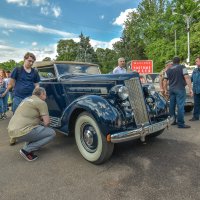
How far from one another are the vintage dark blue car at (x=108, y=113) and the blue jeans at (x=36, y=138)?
14.5 inches

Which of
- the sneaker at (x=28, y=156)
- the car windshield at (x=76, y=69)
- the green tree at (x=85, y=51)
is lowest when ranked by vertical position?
the sneaker at (x=28, y=156)

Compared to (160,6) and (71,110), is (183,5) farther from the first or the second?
(71,110)

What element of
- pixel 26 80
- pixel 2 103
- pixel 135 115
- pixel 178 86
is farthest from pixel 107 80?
pixel 2 103

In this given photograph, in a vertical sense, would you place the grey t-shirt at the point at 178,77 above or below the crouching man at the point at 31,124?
above

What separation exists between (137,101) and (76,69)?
2105 mm

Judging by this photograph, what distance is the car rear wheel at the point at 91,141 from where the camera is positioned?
3.63 m

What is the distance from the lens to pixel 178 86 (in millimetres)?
5715

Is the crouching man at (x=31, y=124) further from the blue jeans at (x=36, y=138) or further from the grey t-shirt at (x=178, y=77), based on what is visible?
the grey t-shirt at (x=178, y=77)

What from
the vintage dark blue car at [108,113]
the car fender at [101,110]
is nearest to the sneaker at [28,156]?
the vintage dark blue car at [108,113]

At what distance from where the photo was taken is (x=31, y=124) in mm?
4008

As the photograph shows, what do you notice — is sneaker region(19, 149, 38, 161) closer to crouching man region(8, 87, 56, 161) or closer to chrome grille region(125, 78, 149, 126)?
crouching man region(8, 87, 56, 161)

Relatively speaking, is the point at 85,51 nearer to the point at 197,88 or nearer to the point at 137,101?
the point at 197,88

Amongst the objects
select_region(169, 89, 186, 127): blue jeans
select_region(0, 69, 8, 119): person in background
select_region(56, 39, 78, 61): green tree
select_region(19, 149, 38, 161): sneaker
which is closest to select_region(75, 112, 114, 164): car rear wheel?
select_region(19, 149, 38, 161): sneaker

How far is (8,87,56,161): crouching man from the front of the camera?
396 cm
